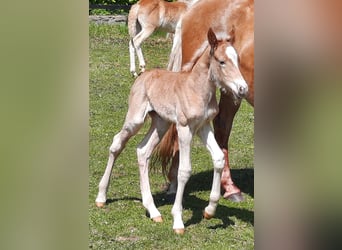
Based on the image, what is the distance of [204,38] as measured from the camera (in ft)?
12.6

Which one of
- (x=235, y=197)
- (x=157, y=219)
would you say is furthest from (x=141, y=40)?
(x=157, y=219)

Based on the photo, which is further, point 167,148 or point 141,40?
point 141,40

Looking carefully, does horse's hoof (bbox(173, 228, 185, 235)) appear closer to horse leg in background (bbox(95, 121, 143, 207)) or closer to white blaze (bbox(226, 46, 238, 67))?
horse leg in background (bbox(95, 121, 143, 207))

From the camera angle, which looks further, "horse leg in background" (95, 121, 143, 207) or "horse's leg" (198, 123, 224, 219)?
"horse leg in background" (95, 121, 143, 207)

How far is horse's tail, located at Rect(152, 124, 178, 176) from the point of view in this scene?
364 cm

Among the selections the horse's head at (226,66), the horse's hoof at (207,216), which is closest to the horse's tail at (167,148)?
the horse's hoof at (207,216)

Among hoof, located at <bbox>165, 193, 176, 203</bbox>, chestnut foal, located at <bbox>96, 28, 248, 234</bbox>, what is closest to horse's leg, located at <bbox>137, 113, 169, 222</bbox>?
chestnut foal, located at <bbox>96, 28, 248, 234</bbox>

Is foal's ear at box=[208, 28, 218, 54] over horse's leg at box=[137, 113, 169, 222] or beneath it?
over

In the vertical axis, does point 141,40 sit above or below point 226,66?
below

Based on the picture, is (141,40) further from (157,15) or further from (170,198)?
(170,198)

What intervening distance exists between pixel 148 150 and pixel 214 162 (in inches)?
17.6

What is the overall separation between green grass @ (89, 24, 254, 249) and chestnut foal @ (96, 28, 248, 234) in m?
0.10
